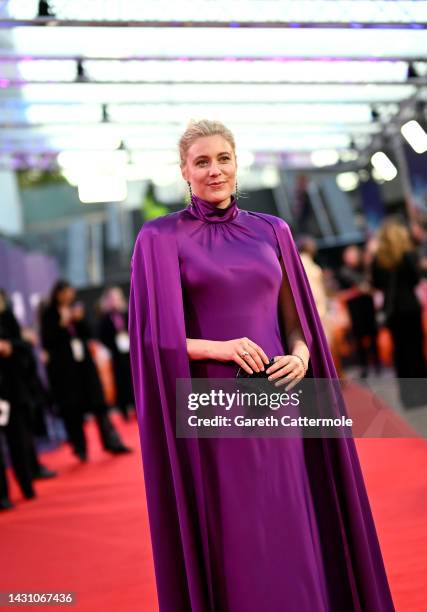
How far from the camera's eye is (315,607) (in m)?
2.07

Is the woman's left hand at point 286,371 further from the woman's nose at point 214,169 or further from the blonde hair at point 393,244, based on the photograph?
the blonde hair at point 393,244

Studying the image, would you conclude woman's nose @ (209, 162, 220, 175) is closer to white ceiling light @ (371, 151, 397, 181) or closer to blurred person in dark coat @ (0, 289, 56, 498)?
blurred person in dark coat @ (0, 289, 56, 498)

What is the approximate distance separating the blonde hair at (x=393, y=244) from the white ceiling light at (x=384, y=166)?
335 centimetres

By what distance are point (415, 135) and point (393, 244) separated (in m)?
2.41

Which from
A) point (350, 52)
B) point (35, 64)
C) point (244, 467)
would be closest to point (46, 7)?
point (35, 64)

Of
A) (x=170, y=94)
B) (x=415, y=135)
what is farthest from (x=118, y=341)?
(x=415, y=135)

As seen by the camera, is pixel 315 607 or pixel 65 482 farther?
pixel 65 482

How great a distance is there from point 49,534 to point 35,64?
459cm

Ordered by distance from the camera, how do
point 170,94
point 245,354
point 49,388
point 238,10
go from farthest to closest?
point 170,94
point 49,388
point 238,10
point 245,354

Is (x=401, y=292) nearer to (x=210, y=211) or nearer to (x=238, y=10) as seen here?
(x=238, y=10)

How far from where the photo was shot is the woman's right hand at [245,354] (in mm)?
2074

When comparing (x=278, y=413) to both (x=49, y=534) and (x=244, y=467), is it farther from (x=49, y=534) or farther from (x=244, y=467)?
(x=49, y=534)

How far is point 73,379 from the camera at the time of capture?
7750 millimetres

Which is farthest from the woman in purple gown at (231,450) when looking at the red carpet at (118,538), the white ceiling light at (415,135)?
the white ceiling light at (415,135)
